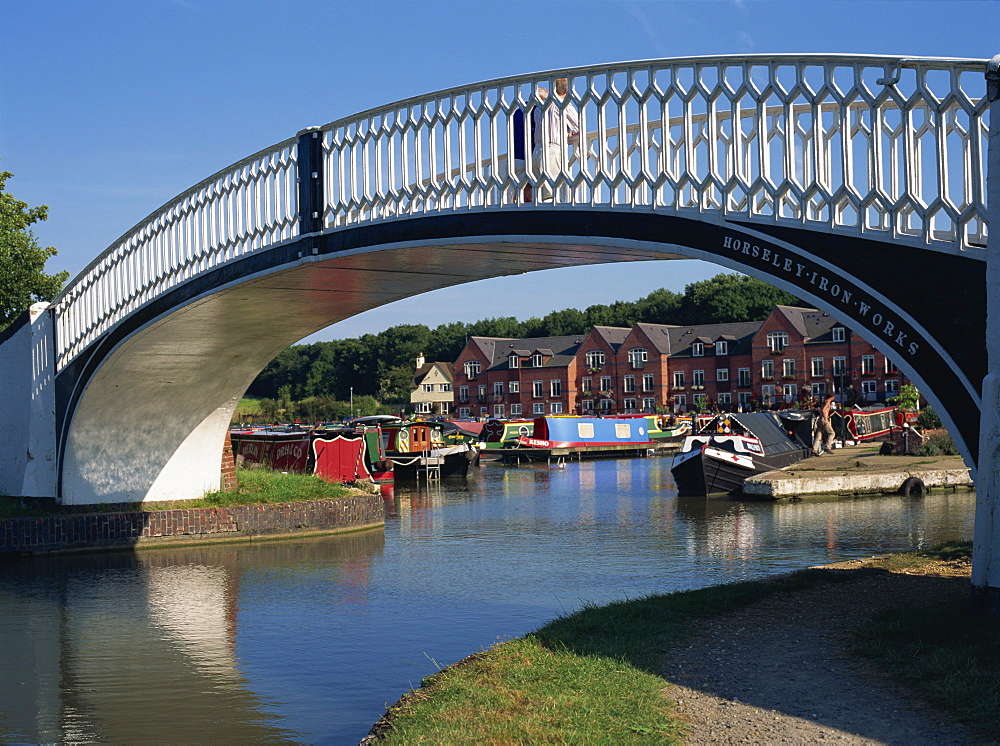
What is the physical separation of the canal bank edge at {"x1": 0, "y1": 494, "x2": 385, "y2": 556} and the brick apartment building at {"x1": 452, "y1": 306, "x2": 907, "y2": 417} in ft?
150

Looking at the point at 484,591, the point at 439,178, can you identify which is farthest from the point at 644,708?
the point at 484,591

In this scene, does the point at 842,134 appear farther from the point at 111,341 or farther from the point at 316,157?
the point at 111,341

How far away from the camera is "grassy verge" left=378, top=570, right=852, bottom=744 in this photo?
21.5 ft

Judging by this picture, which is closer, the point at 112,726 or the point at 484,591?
the point at 112,726

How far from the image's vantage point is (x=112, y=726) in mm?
9523

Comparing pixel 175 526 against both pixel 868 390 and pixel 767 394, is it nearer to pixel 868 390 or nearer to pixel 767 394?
pixel 868 390

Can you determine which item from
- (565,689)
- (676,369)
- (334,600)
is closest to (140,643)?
(334,600)

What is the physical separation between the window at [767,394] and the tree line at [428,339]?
73.4ft

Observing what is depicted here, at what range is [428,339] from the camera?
121 metres

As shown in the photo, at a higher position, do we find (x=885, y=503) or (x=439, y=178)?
(x=439, y=178)

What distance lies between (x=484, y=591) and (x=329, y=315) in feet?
16.8

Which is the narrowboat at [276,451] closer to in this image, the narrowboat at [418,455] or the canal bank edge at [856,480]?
the narrowboat at [418,455]

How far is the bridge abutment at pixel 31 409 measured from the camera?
19.6 meters

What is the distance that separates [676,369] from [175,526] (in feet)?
204
